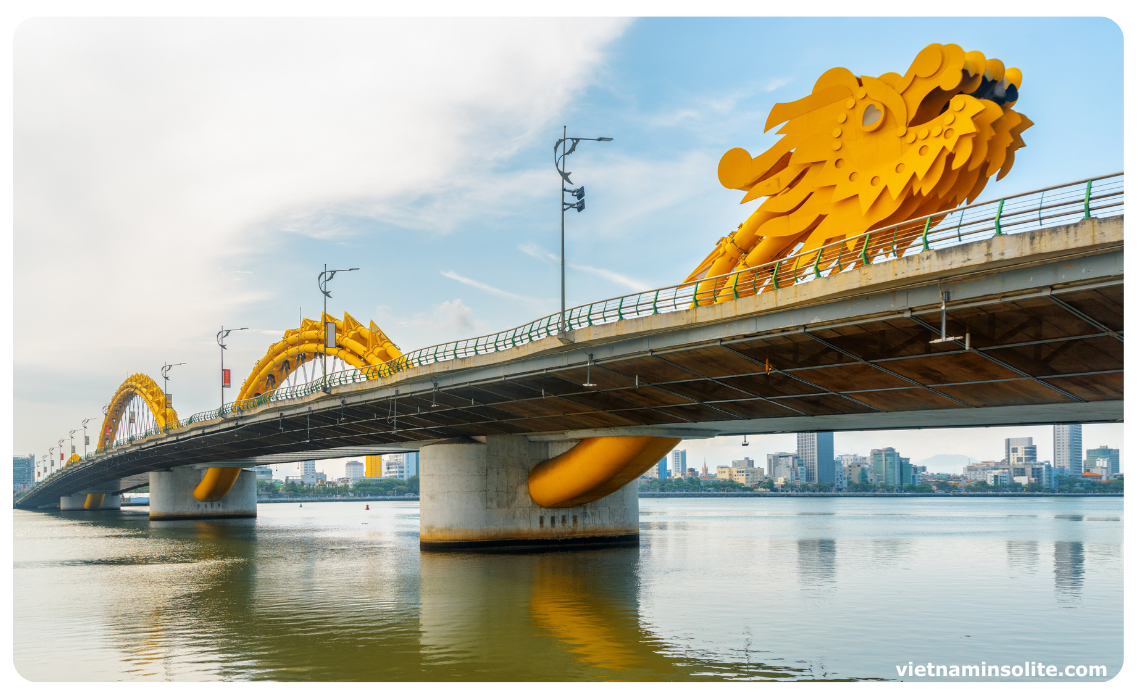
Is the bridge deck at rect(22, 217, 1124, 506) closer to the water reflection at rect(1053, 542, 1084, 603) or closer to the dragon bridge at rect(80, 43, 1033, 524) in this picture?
the dragon bridge at rect(80, 43, 1033, 524)

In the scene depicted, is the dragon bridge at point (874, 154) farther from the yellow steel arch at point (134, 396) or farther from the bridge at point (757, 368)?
the yellow steel arch at point (134, 396)

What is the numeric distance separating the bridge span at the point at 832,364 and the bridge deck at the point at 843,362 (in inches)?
2.4

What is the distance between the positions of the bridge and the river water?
5.21 meters

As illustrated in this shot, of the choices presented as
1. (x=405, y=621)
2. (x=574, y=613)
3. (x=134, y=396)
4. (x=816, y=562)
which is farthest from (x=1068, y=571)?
(x=134, y=396)

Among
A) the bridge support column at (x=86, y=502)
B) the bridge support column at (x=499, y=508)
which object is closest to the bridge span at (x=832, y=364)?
the bridge support column at (x=499, y=508)

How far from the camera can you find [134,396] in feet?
597

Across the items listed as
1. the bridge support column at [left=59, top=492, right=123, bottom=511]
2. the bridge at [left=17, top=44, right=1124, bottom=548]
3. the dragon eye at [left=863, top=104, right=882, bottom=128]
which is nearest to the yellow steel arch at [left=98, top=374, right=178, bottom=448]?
the bridge support column at [left=59, top=492, right=123, bottom=511]

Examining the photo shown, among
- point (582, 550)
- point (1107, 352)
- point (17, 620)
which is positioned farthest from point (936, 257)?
point (582, 550)

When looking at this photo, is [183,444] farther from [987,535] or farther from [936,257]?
[936,257]

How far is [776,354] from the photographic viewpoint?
32.1m

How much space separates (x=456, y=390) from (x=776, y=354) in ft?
68.7

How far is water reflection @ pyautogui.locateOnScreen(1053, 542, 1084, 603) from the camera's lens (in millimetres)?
36312

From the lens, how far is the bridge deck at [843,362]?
2275cm

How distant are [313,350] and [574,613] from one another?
3579 inches
